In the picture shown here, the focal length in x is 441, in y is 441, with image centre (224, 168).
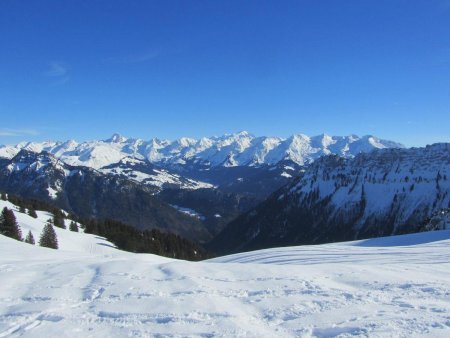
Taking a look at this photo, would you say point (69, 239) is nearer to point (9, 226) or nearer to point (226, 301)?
point (9, 226)

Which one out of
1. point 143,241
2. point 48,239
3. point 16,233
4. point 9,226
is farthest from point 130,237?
point 9,226

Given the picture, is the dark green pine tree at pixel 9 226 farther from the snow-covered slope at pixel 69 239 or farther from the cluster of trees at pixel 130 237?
the cluster of trees at pixel 130 237

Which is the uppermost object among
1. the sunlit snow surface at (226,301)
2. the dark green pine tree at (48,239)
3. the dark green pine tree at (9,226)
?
the dark green pine tree at (9,226)

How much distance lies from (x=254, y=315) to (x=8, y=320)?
7110mm

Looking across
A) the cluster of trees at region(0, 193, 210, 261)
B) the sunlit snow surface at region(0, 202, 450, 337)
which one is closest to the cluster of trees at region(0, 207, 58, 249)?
the cluster of trees at region(0, 193, 210, 261)

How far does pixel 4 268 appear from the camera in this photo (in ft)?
77.1

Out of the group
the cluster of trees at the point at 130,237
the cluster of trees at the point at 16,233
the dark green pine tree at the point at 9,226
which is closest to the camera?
the cluster of trees at the point at 16,233

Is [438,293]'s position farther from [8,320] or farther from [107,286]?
[8,320]

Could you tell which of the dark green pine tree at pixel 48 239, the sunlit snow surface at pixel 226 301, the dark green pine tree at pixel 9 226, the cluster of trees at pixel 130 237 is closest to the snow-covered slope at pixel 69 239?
the dark green pine tree at pixel 48 239

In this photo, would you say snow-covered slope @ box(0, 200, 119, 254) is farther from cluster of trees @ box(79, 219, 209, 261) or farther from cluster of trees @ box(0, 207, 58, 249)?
cluster of trees @ box(79, 219, 209, 261)

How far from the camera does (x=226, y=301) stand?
1413 cm

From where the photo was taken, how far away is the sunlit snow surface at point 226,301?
11.4 metres

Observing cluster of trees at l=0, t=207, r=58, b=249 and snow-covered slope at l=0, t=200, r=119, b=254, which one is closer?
cluster of trees at l=0, t=207, r=58, b=249

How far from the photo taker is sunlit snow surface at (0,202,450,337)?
11.4 meters
